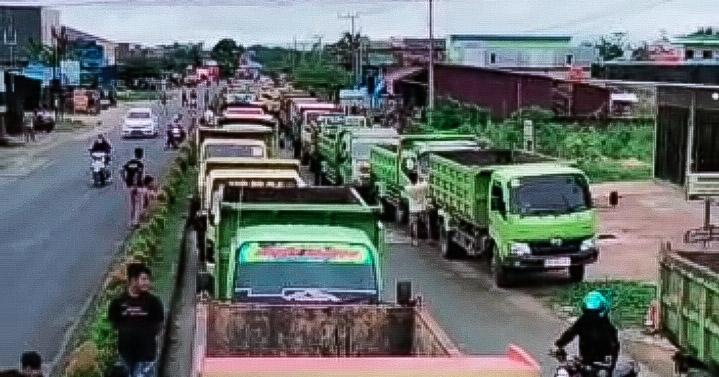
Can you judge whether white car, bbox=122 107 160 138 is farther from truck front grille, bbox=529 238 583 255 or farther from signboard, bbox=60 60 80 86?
truck front grille, bbox=529 238 583 255

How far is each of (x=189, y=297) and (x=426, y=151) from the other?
10.4m

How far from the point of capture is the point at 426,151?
3052 cm

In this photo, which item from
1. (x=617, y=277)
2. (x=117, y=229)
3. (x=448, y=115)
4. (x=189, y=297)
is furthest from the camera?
(x=448, y=115)

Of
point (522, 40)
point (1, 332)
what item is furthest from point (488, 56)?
point (1, 332)

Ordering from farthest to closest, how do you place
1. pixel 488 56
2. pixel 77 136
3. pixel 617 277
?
pixel 488 56, pixel 77 136, pixel 617 277

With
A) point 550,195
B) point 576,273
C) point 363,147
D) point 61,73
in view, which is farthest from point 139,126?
point 550,195

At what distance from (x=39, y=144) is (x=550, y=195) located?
42933 millimetres

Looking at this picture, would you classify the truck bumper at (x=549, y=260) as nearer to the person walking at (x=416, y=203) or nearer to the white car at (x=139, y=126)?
the person walking at (x=416, y=203)

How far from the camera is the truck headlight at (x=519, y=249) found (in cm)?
2266

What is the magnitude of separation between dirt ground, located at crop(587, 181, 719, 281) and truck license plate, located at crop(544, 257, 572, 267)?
1196mm

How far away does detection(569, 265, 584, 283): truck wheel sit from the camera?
923 inches

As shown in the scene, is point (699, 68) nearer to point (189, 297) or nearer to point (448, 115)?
point (448, 115)

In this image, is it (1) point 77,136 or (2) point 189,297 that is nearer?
(2) point 189,297

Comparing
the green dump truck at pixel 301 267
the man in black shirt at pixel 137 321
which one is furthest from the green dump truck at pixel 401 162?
the man in black shirt at pixel 137 321
